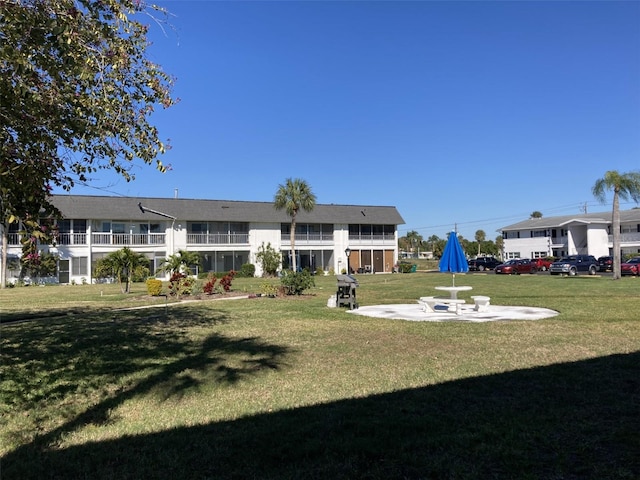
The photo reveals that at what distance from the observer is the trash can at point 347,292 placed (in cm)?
1484

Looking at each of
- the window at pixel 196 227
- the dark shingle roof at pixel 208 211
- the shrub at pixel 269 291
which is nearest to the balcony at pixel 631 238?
the dark shingle roof at pixel 208 211

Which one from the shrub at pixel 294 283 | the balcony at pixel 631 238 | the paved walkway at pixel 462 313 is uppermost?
the balcony at pixel 631 238

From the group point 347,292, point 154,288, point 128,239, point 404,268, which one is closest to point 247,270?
point 128,239

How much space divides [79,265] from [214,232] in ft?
39.0

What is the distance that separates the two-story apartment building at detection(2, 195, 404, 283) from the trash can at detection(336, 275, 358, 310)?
23.6m

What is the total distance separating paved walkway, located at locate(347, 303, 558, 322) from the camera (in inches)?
479

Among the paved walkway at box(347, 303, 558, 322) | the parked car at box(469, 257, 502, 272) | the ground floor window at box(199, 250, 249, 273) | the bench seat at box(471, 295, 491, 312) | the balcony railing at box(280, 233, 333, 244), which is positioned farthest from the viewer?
the parked car at box(469, 257, 502, 272)

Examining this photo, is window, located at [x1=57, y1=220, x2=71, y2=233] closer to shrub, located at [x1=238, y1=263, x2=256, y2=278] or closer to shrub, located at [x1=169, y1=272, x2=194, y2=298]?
shrub, located at [x1=238, y1=263, x2=256, y2=278]

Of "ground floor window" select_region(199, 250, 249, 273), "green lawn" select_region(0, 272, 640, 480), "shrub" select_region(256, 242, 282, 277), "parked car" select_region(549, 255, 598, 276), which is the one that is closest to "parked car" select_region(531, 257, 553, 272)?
"parked car" select_region(549, 255, 598, 276)

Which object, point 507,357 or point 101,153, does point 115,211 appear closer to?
point 101,153

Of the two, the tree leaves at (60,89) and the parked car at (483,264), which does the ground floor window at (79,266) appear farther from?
the parked car at (483,264)

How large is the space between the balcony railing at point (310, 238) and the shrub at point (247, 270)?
6.18 metres

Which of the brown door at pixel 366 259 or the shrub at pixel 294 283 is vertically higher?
the brown door at pixel 366 259

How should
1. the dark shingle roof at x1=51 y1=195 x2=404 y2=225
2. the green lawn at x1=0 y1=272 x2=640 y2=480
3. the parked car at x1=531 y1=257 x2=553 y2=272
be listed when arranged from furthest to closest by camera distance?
the parked car at x1=531 y1=257 x2=553 y2=272
the dark shingle roof at x1=51 y1=195 x2=404 y2=225
the green lawn at x1=0 y1=272 x2=640 y2=480
